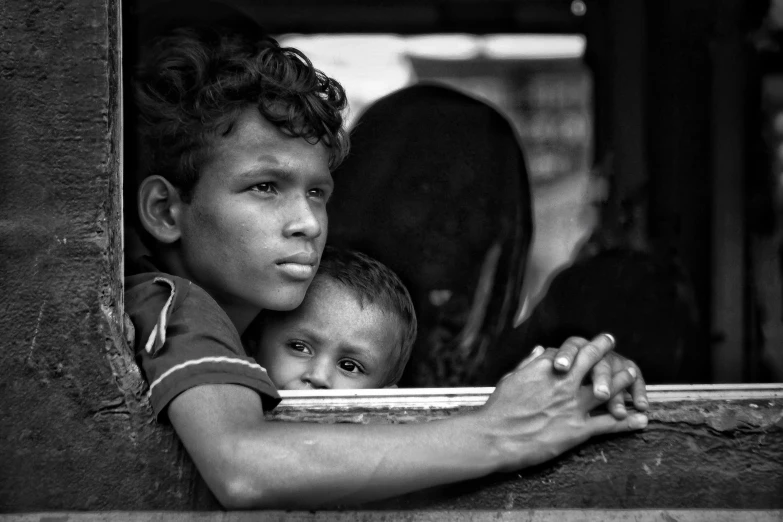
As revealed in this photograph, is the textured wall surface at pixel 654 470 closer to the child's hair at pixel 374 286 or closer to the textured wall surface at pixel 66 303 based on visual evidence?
the textured wall surface at pixel 66 303

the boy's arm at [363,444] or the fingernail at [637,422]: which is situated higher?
the boy's arm at [363,444]

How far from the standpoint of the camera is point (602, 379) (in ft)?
5.40

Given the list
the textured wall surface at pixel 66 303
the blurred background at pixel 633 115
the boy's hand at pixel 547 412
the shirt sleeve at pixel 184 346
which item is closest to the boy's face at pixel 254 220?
the shirt sleeve at pixel 184 346

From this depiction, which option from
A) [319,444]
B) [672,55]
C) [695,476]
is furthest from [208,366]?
[672,55]

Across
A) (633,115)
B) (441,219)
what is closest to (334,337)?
(441,219)

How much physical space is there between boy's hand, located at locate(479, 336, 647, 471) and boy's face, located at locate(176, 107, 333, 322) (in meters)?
0.55

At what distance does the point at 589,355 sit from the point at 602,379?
5 centimetres

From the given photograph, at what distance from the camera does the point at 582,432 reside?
163cm

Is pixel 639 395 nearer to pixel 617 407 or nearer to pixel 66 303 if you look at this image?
pixel 617 407

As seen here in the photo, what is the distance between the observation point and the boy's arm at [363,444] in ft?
4.77

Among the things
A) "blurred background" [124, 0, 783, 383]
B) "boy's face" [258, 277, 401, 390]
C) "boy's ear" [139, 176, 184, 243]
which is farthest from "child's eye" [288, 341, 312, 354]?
"blurred background" [124, 0, 783, 383]

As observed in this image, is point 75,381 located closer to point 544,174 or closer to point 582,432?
point 582,432

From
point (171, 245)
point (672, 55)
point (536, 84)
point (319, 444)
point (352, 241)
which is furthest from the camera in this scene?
point (536, 84)

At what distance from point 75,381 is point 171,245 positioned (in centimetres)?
47
